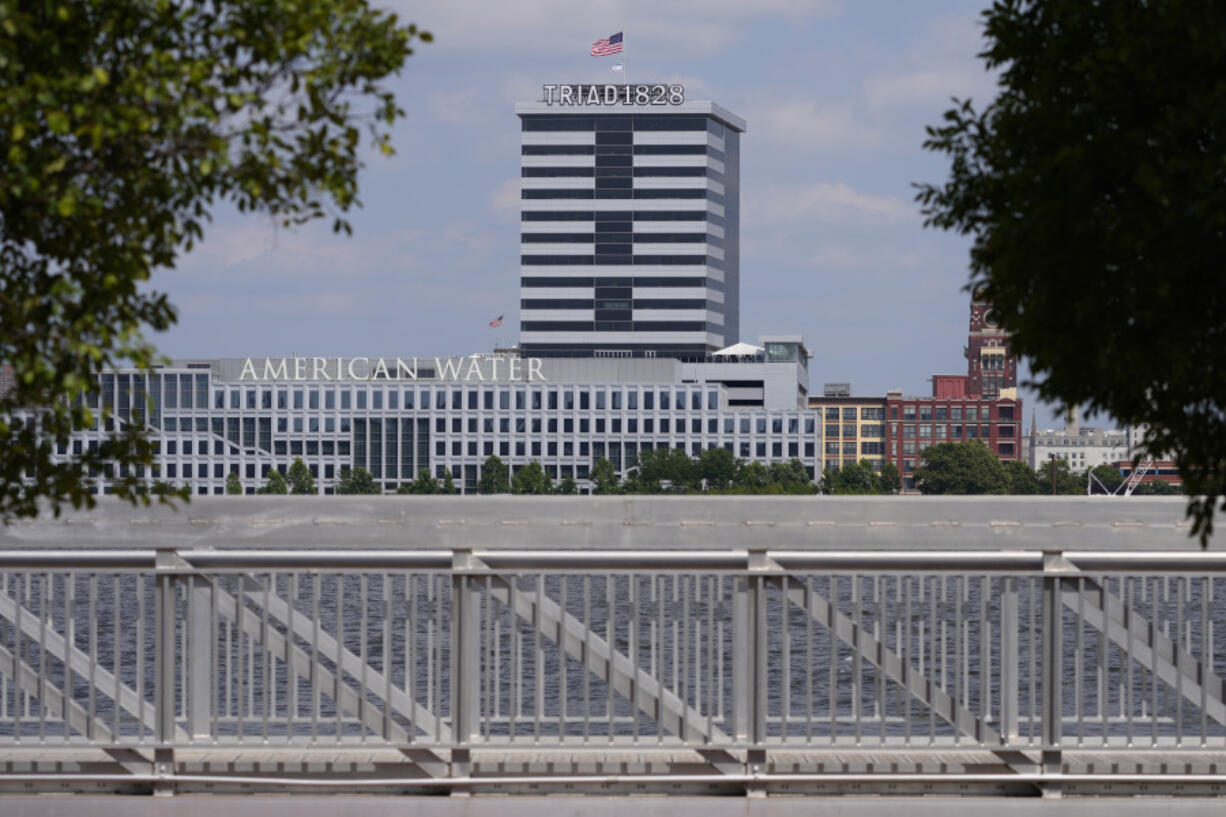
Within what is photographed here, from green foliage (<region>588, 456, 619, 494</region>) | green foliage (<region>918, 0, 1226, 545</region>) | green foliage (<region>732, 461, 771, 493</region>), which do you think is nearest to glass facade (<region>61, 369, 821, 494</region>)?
green foliage (<region>588, 456, 619, 494</region>)

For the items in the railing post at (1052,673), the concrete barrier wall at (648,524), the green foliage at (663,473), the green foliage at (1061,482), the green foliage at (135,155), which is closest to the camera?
the green foliage at (135,155)

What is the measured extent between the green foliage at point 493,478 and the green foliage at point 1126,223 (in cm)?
15677

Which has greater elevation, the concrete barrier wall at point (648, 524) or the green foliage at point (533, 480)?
the concrete barrier wall at point (648, 524)

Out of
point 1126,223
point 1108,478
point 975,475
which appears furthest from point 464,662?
point 1108,478

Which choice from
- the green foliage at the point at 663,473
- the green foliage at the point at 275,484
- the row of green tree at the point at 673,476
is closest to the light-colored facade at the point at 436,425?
the green foliage at the point at 275,484

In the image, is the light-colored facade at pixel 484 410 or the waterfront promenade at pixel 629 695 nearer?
the waterfront promenade at pixel 629 695

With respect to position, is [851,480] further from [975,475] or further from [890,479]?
[975,475]

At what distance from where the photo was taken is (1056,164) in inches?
195

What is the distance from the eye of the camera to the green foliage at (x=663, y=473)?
515 feet

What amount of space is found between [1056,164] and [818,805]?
139 inches

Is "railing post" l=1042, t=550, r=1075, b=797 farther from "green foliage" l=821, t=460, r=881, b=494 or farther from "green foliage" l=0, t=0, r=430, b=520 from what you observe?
"green foliage" l=821, t=460, r=881, b=494

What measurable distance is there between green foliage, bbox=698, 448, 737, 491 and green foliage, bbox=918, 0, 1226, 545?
15251 cm

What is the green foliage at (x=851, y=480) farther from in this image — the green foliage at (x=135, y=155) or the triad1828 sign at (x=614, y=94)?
the green foliage at (x=135, y=155)

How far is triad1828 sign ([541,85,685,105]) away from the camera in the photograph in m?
181
